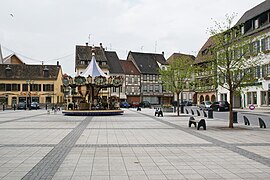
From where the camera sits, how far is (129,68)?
7475 centimetres

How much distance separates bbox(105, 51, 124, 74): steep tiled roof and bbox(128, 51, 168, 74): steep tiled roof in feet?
15.7

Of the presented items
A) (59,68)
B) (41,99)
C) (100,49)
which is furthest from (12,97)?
(100,49)

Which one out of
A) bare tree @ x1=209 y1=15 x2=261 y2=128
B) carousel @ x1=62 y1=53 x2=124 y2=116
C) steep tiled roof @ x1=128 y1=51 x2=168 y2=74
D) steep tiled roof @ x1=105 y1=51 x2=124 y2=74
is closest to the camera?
bare tree @ x1=209 y1=15 x2=261 y2=128

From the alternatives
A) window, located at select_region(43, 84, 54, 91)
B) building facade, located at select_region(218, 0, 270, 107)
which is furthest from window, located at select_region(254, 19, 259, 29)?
window, located at select_region(43, 84, 54, 91)

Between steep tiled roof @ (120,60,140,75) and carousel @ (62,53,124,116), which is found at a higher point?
steep tiled roof @ (120,60,140,75)

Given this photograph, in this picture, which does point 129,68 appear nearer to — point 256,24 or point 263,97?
point 256,24

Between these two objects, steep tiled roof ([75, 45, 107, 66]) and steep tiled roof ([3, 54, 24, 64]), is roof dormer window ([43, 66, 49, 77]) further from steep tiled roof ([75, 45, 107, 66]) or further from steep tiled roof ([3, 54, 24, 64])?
steep tiled roof ([3, 54, 24, 64])

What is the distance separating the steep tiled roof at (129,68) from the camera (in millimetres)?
73875

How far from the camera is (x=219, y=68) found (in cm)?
1809

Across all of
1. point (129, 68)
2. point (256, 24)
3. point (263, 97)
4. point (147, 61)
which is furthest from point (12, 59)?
point (263, 97)

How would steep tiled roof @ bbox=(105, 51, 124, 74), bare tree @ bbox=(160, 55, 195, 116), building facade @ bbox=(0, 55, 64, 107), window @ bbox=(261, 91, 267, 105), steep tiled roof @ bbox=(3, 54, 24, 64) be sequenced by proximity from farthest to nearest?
steep tiled roof @ bbox=(3, 54, 24, 64) → steep tiled roof @ bbox=(105, 51, 124, 74) → building facade @ bbox=(0, 55, 64, 107) → window @ bbox=(261, 91, 267, 105) → bare tree @ bbox=(160, 55, 195, 116)

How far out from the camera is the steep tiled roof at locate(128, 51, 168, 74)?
247 feet

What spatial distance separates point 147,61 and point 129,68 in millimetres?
5570

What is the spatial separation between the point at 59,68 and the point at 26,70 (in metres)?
7.16
